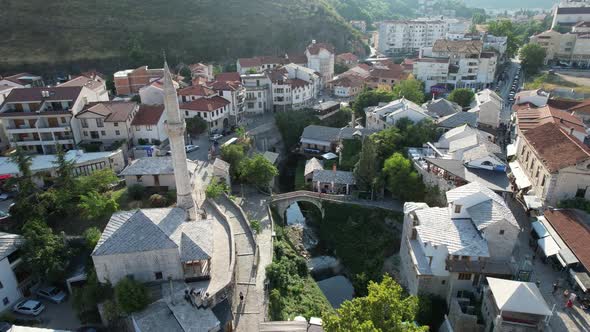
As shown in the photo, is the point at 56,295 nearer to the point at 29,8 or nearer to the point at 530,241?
the point at 530,241

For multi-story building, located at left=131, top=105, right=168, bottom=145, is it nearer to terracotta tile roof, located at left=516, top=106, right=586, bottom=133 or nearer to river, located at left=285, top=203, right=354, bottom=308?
river, located at left=285, top=203, right=354, bottom=308

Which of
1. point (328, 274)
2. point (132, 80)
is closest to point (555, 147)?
point (328, 274)

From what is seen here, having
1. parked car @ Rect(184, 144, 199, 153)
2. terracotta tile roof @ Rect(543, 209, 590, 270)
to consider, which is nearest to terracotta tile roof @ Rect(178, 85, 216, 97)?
parked car @ Rect(184, 144, 199, 153)

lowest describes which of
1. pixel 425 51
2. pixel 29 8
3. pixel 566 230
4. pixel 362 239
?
pixel 362 239

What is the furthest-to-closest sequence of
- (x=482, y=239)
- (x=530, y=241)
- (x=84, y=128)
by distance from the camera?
1. (x=84, y=128)
2. (x=530, y=241)
3. (x=482, y=239)

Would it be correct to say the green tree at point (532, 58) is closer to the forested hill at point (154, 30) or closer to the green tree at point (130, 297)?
the forested hill at point (154, 30)

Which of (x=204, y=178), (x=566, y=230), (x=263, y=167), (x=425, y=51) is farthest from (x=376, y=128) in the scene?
(x=425, y=51)
